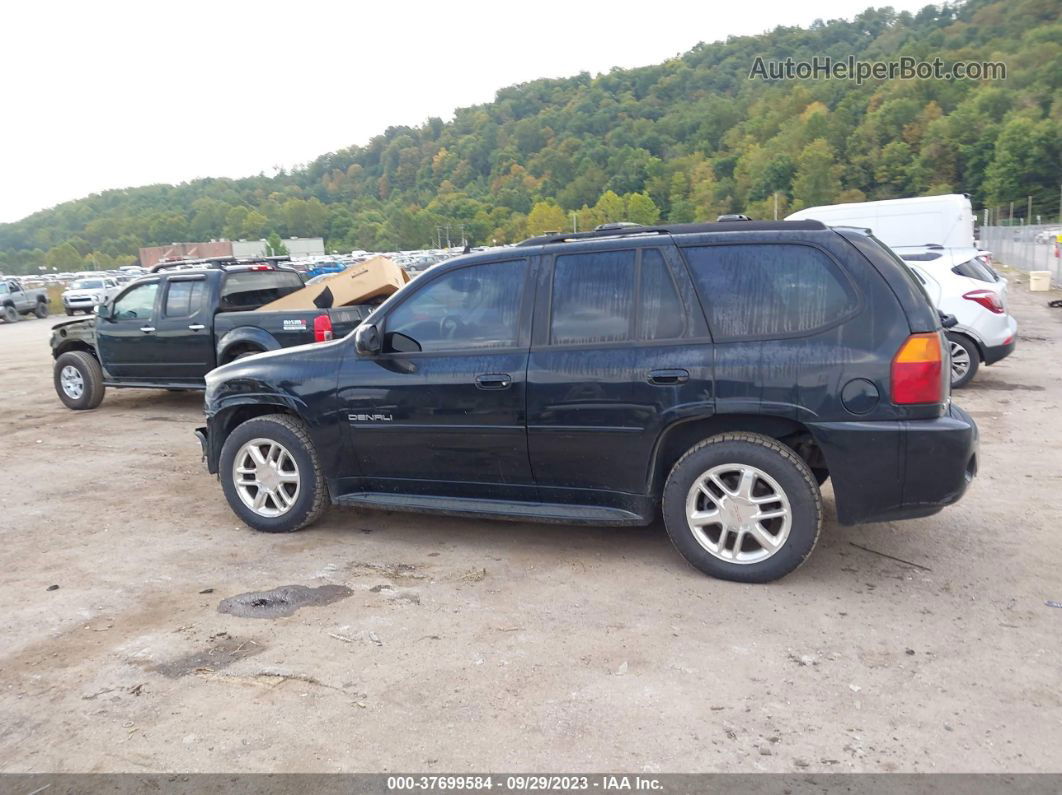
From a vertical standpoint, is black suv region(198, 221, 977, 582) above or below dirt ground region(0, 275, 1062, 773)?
above

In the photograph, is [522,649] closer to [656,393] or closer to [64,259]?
[656,393]

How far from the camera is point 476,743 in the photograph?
3191 millimetres

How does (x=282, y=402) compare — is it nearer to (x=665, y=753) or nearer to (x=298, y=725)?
(x=298, y=725)

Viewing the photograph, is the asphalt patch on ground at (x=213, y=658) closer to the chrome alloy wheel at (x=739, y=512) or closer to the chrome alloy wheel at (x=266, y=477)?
the chrome alloy wheel at (x=266, y=477)


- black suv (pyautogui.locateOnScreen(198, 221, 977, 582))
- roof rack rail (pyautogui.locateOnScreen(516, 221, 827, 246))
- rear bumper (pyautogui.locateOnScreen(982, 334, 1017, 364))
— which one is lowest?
rear bumper (pyautogui.locateOnScreen(982, 334, 1017, 364))

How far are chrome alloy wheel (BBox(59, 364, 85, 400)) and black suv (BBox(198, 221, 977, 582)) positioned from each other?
727 centimetres

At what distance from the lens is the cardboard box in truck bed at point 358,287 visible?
9.75 metres

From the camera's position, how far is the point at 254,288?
10.6 metres

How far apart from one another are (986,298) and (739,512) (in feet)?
23.9

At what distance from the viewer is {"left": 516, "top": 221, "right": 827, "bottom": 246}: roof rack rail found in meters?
4.64

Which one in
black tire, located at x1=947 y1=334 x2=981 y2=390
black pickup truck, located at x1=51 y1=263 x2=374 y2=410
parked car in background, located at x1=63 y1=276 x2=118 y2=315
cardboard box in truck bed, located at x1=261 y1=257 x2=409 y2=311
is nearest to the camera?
black pickup truck, located at x1=51 y1=263 x2=374 y2=410

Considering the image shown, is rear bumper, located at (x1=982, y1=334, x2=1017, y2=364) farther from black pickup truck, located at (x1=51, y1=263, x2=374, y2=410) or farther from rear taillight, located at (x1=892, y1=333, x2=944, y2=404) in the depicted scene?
black pickup truck, located at (x1=51, y1=263, x2=374, y2=410)

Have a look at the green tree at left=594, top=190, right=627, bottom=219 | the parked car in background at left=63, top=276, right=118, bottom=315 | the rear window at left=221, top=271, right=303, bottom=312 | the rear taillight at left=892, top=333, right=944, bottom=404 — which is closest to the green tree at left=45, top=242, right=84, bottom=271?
the green tree at left=594, top=190, right=627, bottom=219

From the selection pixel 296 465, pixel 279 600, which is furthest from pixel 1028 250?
pixel 279 600
